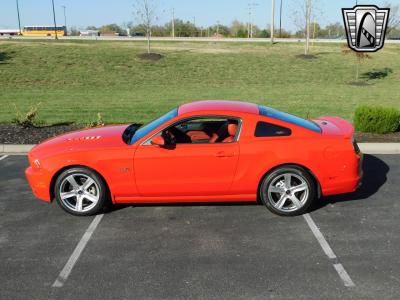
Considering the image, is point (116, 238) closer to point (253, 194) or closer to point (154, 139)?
point (154, 139)

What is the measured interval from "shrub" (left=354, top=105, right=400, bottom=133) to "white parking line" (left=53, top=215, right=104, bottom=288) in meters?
7.01

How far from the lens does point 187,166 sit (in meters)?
5.28

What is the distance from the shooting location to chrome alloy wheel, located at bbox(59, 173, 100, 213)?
17.6 feet

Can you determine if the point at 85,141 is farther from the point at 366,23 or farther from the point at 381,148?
the point at 366,23

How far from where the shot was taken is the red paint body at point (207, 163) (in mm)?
5266

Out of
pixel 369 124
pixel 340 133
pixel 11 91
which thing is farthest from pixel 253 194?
pixel 11 91

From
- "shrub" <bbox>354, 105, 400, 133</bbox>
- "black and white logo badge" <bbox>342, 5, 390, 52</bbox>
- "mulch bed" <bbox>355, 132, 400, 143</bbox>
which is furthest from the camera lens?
"black and white logo badge" <bbox>342, 5, 390, 52</bbox>

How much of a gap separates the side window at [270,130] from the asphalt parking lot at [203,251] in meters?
1.11

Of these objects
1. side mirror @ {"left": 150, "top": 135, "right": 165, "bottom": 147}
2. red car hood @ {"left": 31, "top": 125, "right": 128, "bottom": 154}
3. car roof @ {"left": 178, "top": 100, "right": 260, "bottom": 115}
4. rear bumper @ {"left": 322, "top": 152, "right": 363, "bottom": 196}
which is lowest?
rear bumper @ {"left": 322, "top": 152, "right": 363, "bottom": 196}

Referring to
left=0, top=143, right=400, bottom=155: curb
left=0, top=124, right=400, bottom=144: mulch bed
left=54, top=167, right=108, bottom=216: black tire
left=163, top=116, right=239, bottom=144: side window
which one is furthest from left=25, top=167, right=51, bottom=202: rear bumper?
left=0, top=124, right=400, bottom=144: mulch bed

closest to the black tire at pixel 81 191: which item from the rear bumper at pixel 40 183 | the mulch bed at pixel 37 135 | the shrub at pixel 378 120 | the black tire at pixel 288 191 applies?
the rear bumper at pixel 40 183

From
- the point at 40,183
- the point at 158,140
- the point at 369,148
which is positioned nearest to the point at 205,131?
the point at 158,140

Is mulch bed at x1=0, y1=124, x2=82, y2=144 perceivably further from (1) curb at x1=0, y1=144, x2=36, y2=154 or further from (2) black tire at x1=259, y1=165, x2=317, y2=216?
(2) black tire at x1=259, y1=165, x2=317, y2=216

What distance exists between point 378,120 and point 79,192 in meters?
7.34
